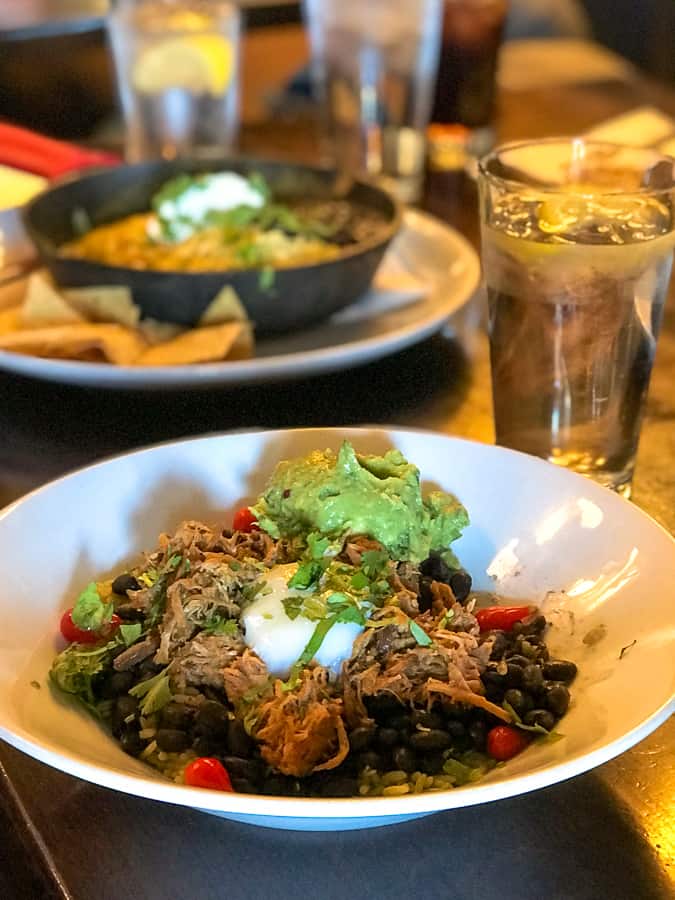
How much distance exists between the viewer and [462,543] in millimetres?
1115

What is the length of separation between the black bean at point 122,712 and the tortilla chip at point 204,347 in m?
0.67

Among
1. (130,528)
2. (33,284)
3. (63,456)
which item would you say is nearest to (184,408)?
(63,456)

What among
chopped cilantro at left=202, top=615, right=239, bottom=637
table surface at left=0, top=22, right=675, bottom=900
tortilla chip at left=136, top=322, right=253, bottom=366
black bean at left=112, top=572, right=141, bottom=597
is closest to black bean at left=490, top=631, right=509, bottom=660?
table surface at left=0, top=22, right=675, bottom=900

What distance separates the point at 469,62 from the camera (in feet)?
8.29

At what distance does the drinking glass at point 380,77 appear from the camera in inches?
92.0

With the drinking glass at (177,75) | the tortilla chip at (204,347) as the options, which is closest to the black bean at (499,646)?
the tortilla chip at (204,347)

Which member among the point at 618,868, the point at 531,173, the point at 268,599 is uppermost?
the point at 531,173

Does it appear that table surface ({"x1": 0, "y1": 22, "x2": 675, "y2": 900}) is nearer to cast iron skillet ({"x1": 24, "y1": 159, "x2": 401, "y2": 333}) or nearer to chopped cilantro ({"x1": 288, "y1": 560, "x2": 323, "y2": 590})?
chopped cilantro ({"x1": 288, "y1": 560, "x2": 323, "y2": 590})

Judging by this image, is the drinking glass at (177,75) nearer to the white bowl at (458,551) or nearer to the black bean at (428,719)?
the white bowl at (458,551)

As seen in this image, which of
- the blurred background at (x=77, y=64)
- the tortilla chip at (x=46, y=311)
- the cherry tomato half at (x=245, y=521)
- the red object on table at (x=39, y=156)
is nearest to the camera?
the cherry tomato half at (x=245, y=521)

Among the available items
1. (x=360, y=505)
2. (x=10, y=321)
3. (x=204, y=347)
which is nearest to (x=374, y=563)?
(x=360, y=505)

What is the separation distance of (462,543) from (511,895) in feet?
1.25

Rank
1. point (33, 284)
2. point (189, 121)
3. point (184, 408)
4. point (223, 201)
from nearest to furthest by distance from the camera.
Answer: point (184, 408) < point (33, 284) < point (223, 201) < point (189, 121)

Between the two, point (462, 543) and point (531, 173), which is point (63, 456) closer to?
point (462, 543)
